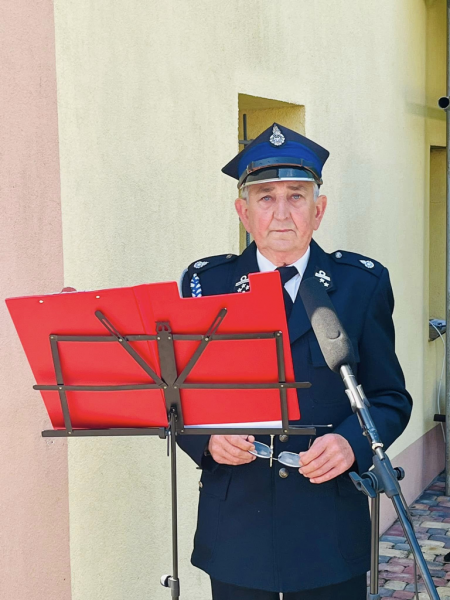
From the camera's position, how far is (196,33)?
4.54m

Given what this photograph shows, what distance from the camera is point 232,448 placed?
2.75 metres

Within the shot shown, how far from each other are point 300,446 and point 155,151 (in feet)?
5.59

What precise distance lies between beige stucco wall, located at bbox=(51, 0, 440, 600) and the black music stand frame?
1.19 meters

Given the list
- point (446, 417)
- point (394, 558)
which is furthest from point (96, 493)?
point (446, 417)

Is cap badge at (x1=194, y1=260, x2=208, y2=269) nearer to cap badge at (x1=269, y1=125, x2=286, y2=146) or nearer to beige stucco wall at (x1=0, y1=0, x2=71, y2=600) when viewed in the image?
cap badge at (x1=269, y1=125, x2=286, y2=146)

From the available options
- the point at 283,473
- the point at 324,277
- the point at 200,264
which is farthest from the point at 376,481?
the point at 200,264

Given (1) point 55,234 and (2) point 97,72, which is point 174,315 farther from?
(2) point 97,72

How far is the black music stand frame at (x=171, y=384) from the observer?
7.97ft

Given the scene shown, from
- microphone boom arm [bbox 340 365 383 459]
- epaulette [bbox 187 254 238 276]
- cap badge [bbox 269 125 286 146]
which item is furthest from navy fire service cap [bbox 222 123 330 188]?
microphone boom arm [bbox 340 365 383 459]

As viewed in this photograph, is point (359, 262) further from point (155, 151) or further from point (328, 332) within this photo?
point (155, 151)

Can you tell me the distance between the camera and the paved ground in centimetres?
592

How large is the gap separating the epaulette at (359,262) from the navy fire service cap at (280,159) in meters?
0.24

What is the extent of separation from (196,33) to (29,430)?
2015mm

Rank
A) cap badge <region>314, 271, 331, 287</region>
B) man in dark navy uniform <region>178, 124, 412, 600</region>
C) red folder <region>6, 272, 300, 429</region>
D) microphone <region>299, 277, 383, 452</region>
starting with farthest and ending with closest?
cap badge <region>314, 271, 331, 287</region>
man in dark navy uniform <region>178, 124, 412, 600</region>
red folder <region>6, 272, 300, 429</region>
microphone <region>299, 277, 383, 452</region>
